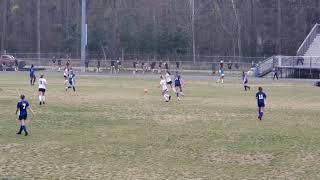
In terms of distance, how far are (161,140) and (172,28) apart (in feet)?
234

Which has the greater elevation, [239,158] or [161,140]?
[161,140]

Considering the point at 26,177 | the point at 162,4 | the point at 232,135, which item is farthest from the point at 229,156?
the point at 162,4

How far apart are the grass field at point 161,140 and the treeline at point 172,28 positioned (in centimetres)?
5287

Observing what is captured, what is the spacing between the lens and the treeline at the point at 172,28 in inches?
3568

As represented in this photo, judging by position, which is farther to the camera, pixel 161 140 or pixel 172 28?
pixel 172 28

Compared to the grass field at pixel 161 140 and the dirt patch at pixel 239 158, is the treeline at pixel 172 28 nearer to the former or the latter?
the grass field at pixel 161 140

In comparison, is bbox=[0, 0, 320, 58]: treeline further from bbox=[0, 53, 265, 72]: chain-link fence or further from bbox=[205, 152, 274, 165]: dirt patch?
bbox=[205, 152, 274, 165]: dirt patch

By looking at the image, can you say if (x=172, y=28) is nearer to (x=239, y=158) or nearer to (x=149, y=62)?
(x=149, y=62)

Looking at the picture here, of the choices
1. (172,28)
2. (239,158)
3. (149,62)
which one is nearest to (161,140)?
(239,158)

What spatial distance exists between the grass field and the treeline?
52.9m

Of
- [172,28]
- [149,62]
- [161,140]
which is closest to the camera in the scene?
[161,140]

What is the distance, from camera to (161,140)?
2323 centimetres

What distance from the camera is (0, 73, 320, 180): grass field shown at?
18203 millimetres

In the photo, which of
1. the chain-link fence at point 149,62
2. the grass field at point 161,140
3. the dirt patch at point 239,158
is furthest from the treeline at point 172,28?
the dirt patch at point 239,158
